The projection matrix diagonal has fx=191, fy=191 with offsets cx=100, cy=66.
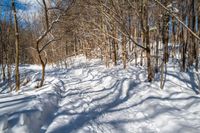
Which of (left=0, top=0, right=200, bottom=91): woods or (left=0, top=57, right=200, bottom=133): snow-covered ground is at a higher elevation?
(left=0, top=0, right=200, bottom=91): woods

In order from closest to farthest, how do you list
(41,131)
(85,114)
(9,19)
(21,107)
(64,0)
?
(41,131)
(21,107)
(85,114)
(64,0)
(9,19)

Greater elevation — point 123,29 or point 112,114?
point 123,29

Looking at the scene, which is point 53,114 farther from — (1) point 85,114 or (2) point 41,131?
(2) point 41,131

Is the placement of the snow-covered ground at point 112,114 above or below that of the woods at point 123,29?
below

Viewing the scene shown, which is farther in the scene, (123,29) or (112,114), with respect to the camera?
(123,29)

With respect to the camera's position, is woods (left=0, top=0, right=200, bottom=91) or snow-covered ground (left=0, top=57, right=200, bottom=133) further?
woods (left=0, top=0, right=200, bottom=91)

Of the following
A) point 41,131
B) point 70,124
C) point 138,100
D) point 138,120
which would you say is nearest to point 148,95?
point 138,100

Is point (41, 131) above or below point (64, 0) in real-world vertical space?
below

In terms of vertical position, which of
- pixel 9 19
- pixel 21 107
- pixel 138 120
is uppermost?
pixel 9 19

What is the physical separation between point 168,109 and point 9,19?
12991 mm

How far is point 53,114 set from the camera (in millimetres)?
5086

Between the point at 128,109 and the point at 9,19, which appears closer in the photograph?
the point at 128,109

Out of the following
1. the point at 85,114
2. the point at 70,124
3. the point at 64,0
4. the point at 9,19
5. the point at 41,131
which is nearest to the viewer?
the point at 41,131

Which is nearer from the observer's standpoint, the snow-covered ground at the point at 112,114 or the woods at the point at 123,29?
the snow-covered ground at the point at 112,114
